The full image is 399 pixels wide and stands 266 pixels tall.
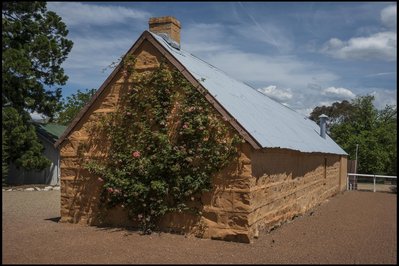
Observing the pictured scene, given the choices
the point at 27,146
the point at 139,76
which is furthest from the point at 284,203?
the point at 27,146

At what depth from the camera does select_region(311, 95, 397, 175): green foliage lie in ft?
64.0

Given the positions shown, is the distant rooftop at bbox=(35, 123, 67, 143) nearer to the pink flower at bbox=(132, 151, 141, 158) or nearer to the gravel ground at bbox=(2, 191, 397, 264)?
the gravel ground at bbox=(2, 191, 397, 264)

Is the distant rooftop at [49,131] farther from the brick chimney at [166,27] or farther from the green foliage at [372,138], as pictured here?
the green foliage at [372,138]

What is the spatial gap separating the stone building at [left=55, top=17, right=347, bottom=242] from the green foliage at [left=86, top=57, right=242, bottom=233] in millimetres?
257

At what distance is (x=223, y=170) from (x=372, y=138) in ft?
49.6

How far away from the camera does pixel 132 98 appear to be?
11711 millimetres

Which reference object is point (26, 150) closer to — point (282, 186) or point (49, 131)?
point (49, 131)

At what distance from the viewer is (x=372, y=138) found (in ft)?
76.2

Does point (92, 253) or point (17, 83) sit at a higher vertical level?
point (17, 83)

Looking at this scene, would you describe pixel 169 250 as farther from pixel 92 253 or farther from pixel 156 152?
pixel 156 152

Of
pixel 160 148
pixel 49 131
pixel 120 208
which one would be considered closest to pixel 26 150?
pixel 49 131

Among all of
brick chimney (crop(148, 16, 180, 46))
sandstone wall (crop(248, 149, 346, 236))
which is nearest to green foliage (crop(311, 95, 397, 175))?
sandstone wall (crop(248, 149, 346, 236))

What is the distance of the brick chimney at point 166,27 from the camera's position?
13508 millimetres

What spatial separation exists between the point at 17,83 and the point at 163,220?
7269 mm
